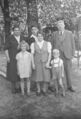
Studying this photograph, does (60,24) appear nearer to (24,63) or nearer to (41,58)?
(41,58)

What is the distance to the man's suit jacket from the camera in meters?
5.92

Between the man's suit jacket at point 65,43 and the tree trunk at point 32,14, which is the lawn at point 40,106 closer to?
the man's suit jacket at point 65,43

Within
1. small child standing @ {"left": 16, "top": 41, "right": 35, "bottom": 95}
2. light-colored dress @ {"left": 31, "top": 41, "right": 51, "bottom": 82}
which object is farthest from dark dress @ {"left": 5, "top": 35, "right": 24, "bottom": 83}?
light-colored dress @ {"left": 31, "top": 41, "right": 51, "bottom": 82}

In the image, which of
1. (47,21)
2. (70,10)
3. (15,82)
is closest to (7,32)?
(47,21)

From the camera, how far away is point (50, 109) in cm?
501

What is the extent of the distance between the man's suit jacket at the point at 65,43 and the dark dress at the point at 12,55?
0.94 meters

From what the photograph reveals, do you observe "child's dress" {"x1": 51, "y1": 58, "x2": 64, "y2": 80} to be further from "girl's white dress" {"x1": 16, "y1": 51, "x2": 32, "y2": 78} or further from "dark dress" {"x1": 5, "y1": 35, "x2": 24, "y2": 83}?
"dark dress" {"x1": 5, "y1": 35, "x2": 24, "y2": 83}

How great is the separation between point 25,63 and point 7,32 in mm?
8130

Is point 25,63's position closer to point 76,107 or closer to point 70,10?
point 76,107

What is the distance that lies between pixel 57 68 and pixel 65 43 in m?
0.72

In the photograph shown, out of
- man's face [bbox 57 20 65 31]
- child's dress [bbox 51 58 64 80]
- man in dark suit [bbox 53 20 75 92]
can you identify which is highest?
man's face [bbox 57 20 65 31]

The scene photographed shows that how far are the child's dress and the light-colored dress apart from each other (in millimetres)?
190

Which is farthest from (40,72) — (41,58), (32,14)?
(32,14)

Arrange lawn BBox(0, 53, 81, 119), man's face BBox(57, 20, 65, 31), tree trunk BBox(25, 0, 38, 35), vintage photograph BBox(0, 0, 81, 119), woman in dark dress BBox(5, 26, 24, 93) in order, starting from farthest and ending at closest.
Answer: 1. tree trunk BBox(25, 0, 38, 35)
2. woman in dark dress BBox(5, 26, 24, 93)
3. man's face BBox(57, 20, 65, 31)
4. vintage photograph BBox(0, 0, 81, 119)
5. lawn BBox(0, 53, 81, 119)
